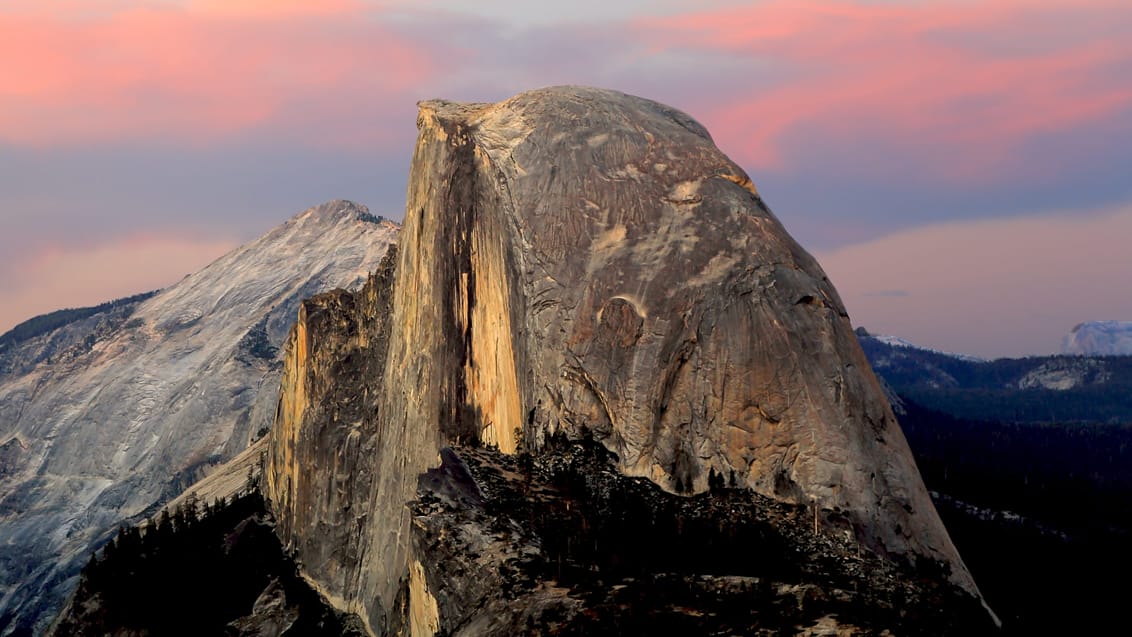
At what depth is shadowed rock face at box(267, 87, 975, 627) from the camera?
57312 mm

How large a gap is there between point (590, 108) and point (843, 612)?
36.4m

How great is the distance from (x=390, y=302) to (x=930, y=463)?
95.7 m

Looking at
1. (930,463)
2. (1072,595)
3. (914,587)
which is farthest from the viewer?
(930,463)

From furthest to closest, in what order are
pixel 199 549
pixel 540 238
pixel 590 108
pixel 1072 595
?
pixel 199 549 → pixel 1072 595 → pixel 590 108 → pixel 540 238

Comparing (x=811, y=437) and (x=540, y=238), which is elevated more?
(x=540, y=238)

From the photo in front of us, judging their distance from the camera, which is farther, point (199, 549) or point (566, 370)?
point (199, 549)

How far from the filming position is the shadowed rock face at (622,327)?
5731cm

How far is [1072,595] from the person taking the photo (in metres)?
84.6

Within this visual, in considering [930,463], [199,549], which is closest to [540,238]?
[199,549]

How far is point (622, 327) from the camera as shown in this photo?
61.7 meters

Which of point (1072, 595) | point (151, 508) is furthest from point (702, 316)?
point (151, 508)

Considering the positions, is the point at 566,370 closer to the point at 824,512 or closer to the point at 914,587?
the point at 824,512

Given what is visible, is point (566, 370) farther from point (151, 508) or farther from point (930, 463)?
point (151, 508)

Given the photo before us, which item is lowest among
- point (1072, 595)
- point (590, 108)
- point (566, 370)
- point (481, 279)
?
point (1072, 595)
